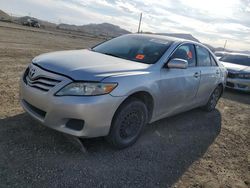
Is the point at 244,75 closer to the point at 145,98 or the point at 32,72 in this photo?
the point at 145,98

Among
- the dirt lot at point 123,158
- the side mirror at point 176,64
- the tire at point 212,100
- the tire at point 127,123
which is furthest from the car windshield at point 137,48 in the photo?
the tire at point 212,100

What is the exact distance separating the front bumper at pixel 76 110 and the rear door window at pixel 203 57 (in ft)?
9.09

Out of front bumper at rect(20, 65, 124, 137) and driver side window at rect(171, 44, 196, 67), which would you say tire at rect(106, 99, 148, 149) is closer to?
front bumper at rect(20, 65, 124, 137)

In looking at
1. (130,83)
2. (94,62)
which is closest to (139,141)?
(130,83)

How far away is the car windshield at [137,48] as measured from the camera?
4.59m

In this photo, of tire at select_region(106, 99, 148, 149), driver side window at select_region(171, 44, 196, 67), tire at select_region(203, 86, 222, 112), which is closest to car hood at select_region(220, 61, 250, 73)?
tire at select_region(203, 86, 222, 112)

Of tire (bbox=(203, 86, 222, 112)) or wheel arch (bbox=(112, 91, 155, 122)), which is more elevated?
wheel arch (bbox=(112, 91, 155, 122))

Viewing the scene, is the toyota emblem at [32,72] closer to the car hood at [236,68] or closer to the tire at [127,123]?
the tire at [127,123]

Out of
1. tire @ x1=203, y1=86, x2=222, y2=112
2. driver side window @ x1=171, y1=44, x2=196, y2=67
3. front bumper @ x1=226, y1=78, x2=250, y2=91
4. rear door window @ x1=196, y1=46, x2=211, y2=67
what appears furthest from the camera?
front bumper @ x1=226, y1=78, x2=250, y2=91

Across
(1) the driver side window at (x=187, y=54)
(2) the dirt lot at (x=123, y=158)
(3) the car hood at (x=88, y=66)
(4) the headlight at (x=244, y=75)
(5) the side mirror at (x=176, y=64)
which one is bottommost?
(2) the dirt lot at (x=123, y=158)

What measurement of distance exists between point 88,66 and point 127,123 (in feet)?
3.27

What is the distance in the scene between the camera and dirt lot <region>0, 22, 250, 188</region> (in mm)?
3314

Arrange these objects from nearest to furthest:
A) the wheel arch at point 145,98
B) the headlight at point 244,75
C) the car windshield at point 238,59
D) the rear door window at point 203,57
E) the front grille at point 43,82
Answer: the front grille at point 43,82 < the wheel arch at point 145,98 < the rear door window at point 203,57 < the headlight at point 244,75 < the car windshield at point 238,59

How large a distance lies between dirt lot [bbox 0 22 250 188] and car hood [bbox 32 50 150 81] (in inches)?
38.0
